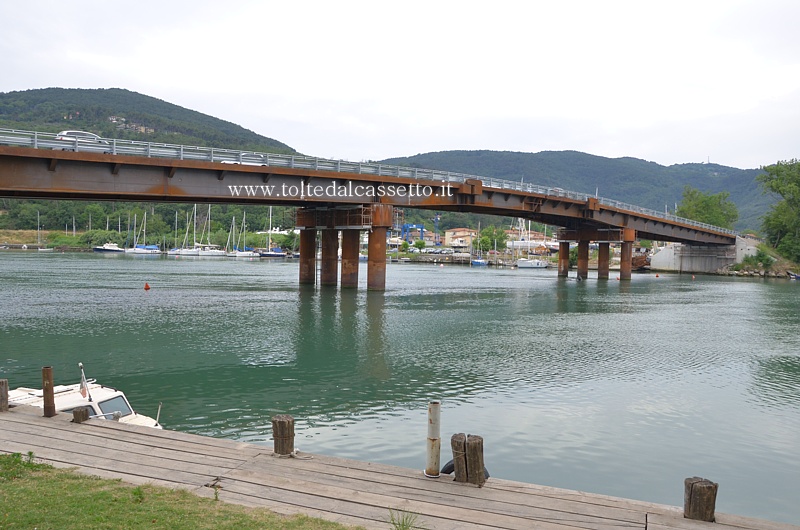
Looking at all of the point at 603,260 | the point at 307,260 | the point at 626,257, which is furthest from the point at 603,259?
the point at 307,260

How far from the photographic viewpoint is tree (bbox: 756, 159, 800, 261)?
415 ft

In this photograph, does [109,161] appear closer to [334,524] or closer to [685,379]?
[685,379]

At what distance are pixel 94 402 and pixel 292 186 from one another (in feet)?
132

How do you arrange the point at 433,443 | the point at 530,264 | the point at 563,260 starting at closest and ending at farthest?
the point at 433,443 < the point at 563,260 < the point at 530,264

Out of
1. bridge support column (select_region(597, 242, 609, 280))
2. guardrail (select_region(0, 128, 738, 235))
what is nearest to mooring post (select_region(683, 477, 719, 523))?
guardrail (select_region(0, 128, 738, 235))

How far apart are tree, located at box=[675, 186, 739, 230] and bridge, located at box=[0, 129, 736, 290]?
86.7 meters

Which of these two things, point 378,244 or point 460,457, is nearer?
point 460,457

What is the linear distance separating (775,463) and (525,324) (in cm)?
2585

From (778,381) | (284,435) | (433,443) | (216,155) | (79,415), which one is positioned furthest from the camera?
(216,155)

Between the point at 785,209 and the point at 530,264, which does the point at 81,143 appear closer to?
the point at 785,209

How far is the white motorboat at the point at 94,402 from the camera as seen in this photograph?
14.6 meters

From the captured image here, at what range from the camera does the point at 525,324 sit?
41656mm

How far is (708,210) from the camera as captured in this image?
16825 centimetres

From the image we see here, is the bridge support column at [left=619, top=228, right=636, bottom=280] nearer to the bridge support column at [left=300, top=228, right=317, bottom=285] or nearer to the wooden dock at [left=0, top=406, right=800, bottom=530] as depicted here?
the bridge support column at [left=300, top=228, right=317, bottom=285]
